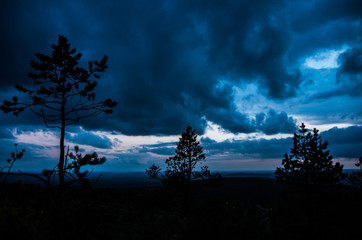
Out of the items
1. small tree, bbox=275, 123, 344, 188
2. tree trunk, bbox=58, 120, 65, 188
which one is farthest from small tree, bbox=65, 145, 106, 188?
small tree, bbox=275, 123, 344, 188

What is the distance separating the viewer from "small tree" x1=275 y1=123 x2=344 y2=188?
8.67m

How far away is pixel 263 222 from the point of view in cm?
1277

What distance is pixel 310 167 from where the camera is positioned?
29.5ft

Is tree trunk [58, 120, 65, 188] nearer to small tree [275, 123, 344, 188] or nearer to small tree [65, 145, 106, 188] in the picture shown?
small tree [65, 145, 106, 188]

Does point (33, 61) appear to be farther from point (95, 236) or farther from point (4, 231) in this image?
point (95, 236)

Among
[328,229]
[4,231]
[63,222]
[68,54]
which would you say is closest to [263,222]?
[328,229]

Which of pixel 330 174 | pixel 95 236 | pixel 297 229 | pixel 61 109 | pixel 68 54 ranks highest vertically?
pixel 68 54

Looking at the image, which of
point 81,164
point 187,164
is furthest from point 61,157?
point 187,164

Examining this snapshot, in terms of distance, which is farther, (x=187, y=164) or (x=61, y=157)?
(x=187, y=164)

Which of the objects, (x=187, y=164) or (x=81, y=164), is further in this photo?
(x=187, y=164)

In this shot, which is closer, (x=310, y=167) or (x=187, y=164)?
(x=310, y=167)

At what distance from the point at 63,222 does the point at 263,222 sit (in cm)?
1218

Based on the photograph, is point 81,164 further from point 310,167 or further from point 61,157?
point 310,167

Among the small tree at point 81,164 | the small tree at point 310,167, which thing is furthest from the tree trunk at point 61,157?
the small tree at point 310,167
